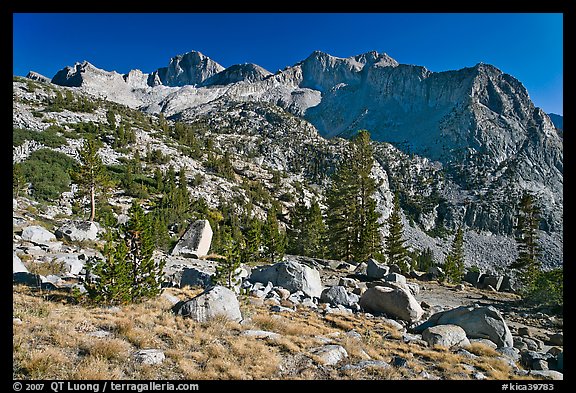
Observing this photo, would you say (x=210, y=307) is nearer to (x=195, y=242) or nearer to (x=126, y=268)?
(x=126, y=268)

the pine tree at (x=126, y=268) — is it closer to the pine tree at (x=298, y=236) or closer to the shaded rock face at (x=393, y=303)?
the shaded rock face at (x=393, y=303)

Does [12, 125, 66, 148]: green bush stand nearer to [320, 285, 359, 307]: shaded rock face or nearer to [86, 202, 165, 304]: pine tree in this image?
[86, 202, 165, 304]: pine tree

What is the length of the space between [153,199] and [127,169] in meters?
10.5

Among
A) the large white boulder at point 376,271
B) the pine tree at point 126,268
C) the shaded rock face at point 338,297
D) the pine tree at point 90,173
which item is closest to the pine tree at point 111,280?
the pine tree at point 126,268

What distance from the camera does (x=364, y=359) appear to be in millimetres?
7039

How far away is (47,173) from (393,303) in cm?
5880

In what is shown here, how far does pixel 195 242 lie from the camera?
26516 millimetres

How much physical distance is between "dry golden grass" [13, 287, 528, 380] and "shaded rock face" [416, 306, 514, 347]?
2093mm

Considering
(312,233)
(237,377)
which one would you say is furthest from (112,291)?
(312,233)

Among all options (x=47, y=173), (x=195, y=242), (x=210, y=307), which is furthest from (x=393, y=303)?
(x=47, y=173)
